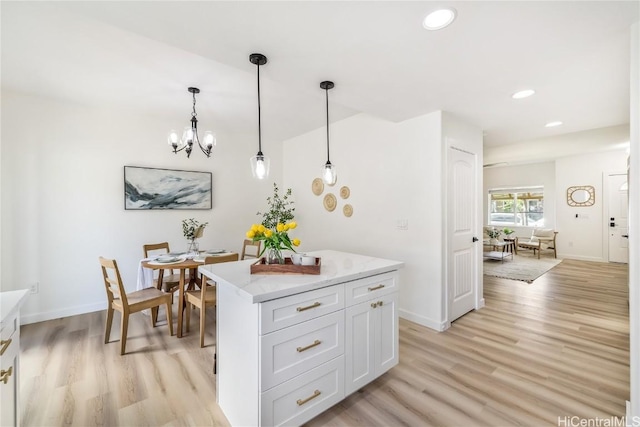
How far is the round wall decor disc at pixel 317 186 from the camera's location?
4.41m

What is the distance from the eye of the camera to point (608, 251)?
6.36 m

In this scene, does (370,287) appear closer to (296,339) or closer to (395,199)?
(296,339)

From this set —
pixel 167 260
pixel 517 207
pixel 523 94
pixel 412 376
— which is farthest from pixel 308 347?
pixel 517 207

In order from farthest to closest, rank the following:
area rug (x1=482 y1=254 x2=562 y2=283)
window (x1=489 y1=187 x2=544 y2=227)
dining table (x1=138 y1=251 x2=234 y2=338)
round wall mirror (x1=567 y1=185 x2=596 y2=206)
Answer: window (x1=489 y1=187 x2=544 y2=227) → round wall mirror (x1=567 y1=185 x2=596 y2=206) → area rug (x1=482 y1=254 x2=562 y2=283) → dining table (x1=138 y1=251 x2=234 y2=338)

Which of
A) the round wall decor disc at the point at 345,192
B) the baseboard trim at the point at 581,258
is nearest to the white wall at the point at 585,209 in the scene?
the baseboard trim at the point at 581,258

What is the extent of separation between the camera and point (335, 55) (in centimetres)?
186

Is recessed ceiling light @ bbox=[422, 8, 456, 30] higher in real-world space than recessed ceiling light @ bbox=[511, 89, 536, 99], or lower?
lower

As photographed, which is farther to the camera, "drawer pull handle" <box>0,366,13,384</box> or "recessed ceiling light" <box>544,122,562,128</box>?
"recessed ceiling light" <box>544,122,562,128</box>

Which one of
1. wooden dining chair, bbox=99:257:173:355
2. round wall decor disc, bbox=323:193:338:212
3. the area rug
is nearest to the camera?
wooden dining chair, bbox=99:257:173:355

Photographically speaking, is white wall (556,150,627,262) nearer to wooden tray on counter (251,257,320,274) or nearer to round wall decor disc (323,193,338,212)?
round wall decor disc (323,193,338,212)

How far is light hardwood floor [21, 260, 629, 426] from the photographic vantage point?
1745 millimetres

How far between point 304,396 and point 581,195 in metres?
8.45

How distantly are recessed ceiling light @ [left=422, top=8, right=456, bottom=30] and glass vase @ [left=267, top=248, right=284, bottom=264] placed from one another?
63.9 inches

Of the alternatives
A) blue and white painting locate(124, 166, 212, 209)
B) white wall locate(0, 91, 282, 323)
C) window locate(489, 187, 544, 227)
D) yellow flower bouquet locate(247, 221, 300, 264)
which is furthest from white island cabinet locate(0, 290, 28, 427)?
window locate(489, 187, 544, 227)
